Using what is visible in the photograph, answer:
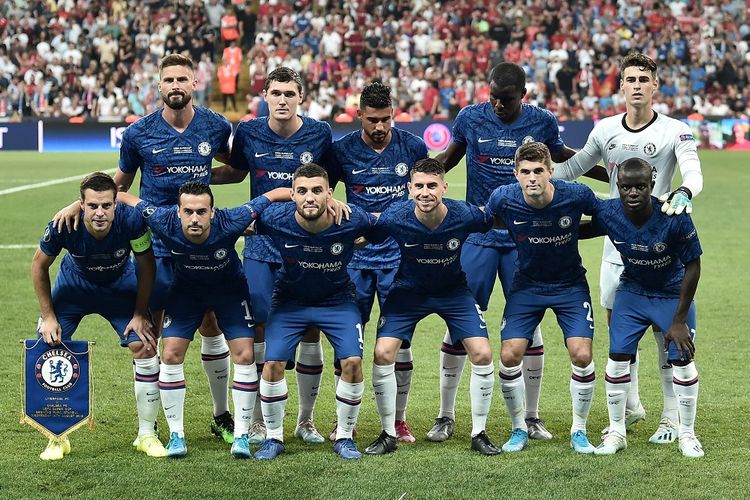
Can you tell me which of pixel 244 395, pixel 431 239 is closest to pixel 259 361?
pixel 244 395

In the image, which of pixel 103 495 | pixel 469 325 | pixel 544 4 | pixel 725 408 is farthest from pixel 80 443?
pixel 544 4

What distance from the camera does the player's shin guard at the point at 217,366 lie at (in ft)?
24.8

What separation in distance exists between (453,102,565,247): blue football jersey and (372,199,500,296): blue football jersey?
499 millimetres

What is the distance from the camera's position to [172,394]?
7.07 m

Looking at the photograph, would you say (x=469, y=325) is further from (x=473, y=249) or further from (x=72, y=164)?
(x=72, y=164)

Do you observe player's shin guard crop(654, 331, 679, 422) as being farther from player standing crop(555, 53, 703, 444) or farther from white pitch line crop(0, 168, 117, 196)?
white pitch line crop(0, 168, 117, 196)

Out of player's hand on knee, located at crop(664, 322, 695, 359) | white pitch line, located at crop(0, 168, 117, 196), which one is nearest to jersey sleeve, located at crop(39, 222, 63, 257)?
player's hand on knee, located at crop(664, 322, 695, 359)

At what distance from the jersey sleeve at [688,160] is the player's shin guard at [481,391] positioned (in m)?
1.73

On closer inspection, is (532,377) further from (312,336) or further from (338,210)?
(338,210)

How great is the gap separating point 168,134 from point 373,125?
1346 millimetres

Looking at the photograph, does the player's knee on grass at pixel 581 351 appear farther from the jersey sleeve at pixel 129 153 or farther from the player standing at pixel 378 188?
the jersey sleeve at pixel 129 153

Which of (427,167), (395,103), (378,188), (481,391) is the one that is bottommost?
(481,391)

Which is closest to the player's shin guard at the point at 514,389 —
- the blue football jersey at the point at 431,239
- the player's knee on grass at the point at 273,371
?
the blue football jersey at the point at 431,239

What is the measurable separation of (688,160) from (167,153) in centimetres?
339
